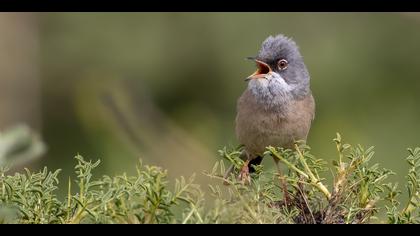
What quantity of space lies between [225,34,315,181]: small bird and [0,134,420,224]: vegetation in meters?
2.27

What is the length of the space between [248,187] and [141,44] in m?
7.61

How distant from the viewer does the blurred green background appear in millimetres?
7918

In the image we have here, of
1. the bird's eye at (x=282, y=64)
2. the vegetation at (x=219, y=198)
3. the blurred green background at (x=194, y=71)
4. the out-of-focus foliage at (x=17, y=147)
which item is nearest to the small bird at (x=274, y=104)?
the bird's eye at (x=282, y=64)

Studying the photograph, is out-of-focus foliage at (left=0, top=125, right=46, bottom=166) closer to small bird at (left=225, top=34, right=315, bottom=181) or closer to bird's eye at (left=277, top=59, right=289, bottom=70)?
Result: small bird at (left=225, top=34, right=315, bottom=181)

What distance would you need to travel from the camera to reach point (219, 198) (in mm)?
2424

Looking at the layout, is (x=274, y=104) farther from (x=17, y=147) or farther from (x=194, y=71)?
(x=194, y=71)

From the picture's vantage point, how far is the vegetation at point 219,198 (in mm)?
2262

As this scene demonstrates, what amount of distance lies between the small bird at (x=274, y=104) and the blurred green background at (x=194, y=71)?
172 centimetres

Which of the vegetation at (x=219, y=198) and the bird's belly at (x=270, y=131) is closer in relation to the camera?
the vegetation at (x=219, y=198)

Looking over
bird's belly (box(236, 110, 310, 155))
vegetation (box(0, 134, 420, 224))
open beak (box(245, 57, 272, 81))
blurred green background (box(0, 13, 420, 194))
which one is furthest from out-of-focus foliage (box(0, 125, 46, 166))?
blurred green background (box(0, 13, 420, 194))

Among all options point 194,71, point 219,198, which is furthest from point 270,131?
point 194,71

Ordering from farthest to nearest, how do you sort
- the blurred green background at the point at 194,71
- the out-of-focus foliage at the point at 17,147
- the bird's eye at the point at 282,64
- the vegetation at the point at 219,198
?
the blurred green background at the point at 194,71, the bird's eye at the point at 282,64, the out-of-focus foliage at the point at 17,147, the vegetation at the point at 219,198

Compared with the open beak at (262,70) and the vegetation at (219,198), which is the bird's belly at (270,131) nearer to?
the open beak at (262,70)

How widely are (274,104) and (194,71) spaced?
4.57m
